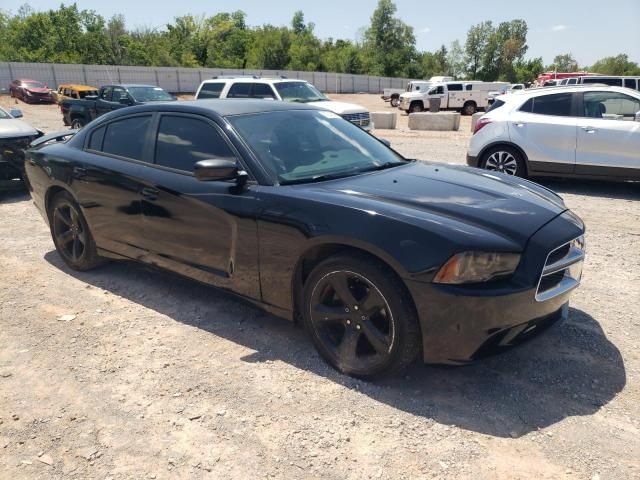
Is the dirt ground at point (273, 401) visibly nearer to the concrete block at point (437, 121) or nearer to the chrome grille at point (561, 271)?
the chrome grille at point (561, 271)

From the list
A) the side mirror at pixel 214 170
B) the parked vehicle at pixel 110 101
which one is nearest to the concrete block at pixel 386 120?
the parked vehicle at pixel 110 101

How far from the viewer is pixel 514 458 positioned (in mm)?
2412

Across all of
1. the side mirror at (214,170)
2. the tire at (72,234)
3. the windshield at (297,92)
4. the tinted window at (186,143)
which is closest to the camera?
the side mirror at (214,170)

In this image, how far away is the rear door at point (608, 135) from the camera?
7.58m

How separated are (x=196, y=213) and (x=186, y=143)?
1.98 ft

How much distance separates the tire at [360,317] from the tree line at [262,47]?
6624 centimetres

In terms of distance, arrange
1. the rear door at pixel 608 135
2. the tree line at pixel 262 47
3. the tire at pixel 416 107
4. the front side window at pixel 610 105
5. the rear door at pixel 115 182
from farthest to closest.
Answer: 1. the tree line at pixel 262 47
2. the tire at pixel 416 107
3. the front side window at pixel 610 105
4. the rear door at pixel 608 135
5. the rear door at pixel 115 182

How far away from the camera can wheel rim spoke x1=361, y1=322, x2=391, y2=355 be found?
2.87 meters

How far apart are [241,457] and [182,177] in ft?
6.77

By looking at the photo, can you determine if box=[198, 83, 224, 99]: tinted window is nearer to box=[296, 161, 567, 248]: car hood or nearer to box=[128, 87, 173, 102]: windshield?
box=[128, 87, 173, 102]: windshield

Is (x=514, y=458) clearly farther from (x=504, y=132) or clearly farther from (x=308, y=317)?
(x=504, y=132)

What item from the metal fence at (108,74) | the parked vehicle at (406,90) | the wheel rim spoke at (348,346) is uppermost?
the metal fence at (108,74)

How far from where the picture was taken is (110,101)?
15.6 metres

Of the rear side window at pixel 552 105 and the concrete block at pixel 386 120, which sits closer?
the rear side window at pixel 552 105
